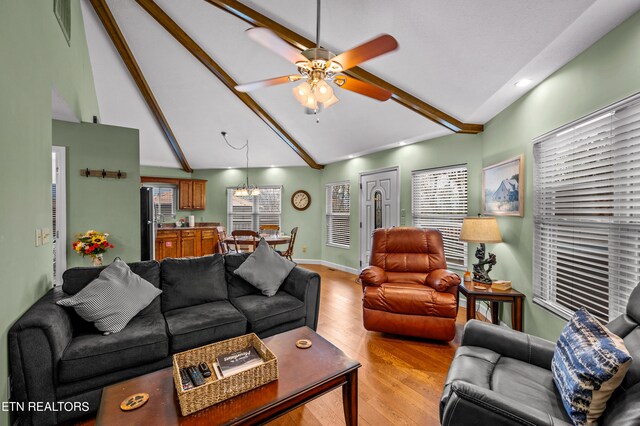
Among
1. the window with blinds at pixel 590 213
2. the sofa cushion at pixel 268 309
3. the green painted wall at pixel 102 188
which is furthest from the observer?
the green painted wall at pixel 102 188

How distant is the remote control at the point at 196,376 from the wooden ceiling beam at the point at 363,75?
9.34 ft

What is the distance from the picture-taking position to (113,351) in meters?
1.93

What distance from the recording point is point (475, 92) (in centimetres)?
311

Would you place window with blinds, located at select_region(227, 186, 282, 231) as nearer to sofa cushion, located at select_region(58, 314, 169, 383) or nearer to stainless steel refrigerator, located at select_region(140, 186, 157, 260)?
stainless steel refrigerator, located at select_region(140, 186, 157, 260)

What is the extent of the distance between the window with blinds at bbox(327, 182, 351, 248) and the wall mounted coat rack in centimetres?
419

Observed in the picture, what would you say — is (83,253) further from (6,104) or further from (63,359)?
(6,104)

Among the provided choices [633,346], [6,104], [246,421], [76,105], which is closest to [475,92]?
[633,346]

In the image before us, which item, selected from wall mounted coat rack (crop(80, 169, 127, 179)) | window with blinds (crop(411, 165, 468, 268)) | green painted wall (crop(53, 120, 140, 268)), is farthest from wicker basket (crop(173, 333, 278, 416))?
window with blinds (crop(411, 165, 468, 268))

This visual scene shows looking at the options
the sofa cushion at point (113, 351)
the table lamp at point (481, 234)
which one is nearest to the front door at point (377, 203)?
the table lamp at point (481, 234)

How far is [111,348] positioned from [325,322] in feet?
7.34

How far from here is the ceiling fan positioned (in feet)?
6.23

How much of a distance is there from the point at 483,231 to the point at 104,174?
4.58 metres

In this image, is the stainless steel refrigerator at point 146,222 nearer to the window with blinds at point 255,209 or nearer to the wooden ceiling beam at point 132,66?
the wooden ceiling beam at point 132,66

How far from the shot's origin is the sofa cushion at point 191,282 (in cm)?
264
